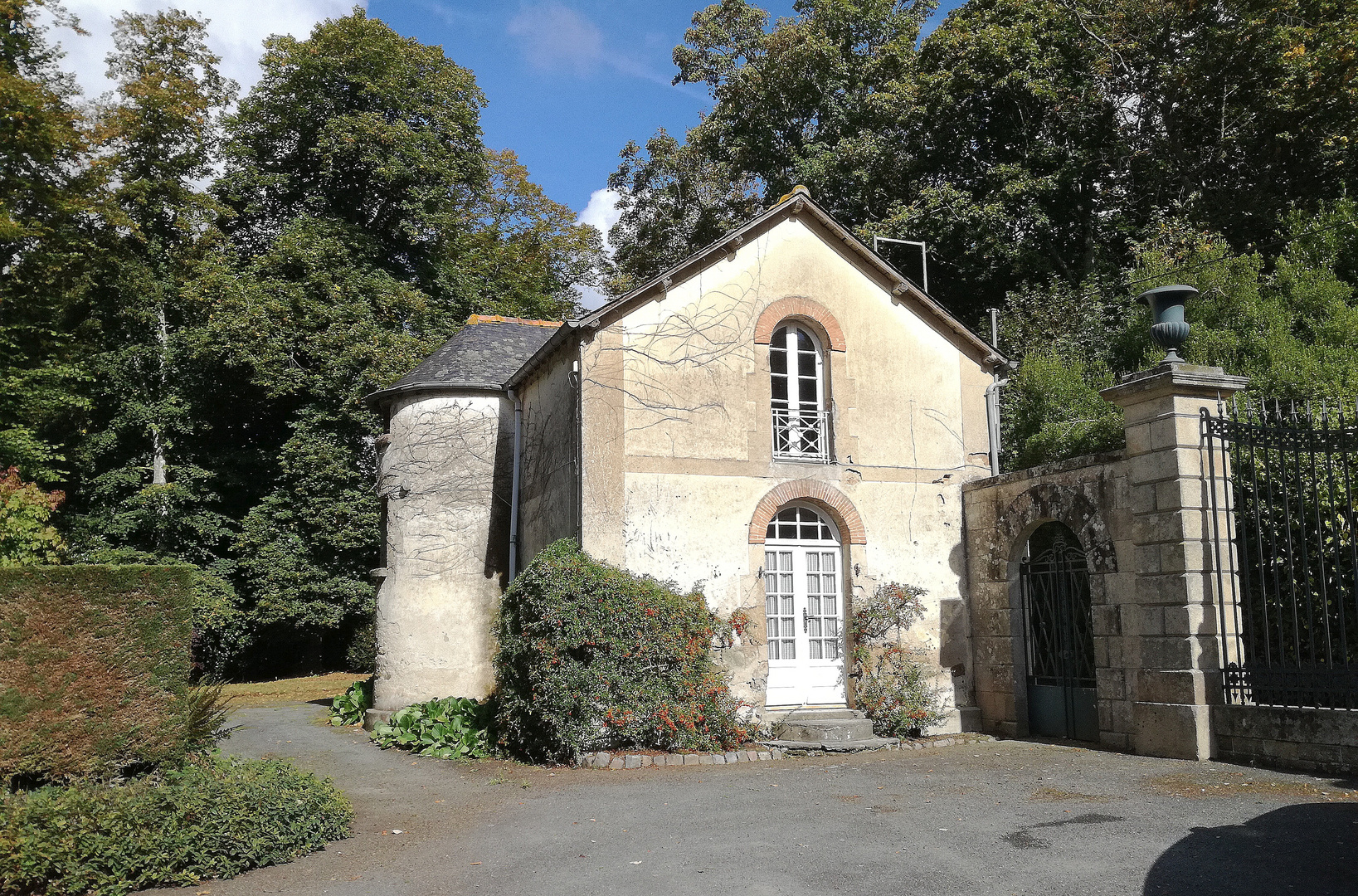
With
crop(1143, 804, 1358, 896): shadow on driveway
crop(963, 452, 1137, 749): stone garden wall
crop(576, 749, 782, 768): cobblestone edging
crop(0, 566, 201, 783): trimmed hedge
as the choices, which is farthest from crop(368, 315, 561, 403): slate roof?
crop(1143, 804, 1358, 896): shadow on driveway

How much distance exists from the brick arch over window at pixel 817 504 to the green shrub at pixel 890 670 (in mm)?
821

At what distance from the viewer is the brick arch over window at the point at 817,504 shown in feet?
40.3

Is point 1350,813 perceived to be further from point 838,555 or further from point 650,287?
point 650,287

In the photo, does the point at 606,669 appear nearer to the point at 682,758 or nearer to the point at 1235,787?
A: the point at 682,758

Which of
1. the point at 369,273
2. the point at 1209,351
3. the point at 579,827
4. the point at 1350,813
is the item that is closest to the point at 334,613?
the point at 369,273

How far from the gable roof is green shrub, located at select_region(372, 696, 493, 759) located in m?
5.24

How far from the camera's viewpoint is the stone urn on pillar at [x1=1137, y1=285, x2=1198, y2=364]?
31.6 feet

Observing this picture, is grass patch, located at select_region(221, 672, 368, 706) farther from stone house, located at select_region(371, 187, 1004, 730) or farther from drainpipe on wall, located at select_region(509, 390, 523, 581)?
drainpipe on wall, located at select_region(509, 390, 523, 581)

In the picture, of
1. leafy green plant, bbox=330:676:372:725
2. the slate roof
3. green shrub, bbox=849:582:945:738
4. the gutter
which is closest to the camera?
green shrub, bbox=849:582:945:738

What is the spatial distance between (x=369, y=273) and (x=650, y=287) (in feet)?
46.6

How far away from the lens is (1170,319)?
972cm

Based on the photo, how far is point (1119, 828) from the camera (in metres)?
6.72

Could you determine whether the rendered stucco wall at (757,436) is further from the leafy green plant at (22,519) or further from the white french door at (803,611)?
the leafy green plant at (22,519)

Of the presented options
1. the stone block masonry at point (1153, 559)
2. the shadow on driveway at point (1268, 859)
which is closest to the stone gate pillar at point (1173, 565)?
the stone block masonry at point (1153, 559)
